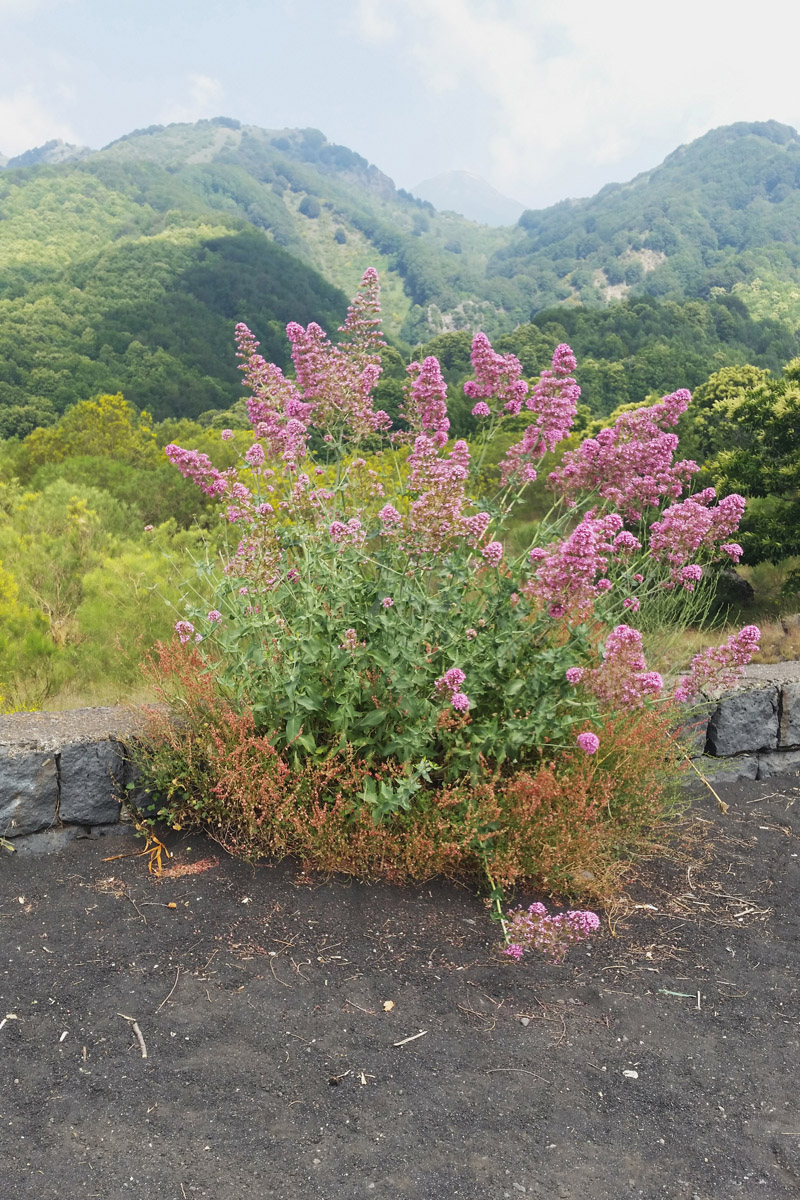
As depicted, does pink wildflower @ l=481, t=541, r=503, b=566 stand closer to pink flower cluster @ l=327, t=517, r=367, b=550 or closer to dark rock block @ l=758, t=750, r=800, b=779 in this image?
pink flower cluster @ l=327, t=517, r=367, b=550

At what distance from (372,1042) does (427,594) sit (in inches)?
62.9

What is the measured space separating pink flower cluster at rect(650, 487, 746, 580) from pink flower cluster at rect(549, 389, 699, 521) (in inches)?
4.1

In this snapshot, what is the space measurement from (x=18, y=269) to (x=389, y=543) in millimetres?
60821

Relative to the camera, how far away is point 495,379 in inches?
129

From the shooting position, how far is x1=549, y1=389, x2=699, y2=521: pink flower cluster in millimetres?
3078

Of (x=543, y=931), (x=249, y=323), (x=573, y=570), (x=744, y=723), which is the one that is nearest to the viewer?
(x=543, y=931)

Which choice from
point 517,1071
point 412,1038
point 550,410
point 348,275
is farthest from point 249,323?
point 348,275

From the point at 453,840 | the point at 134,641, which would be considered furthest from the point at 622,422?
the point at 134,641

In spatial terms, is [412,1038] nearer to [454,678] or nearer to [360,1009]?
[360,1009]

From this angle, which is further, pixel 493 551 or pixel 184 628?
pixel 184 628

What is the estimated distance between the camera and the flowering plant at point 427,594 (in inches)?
107

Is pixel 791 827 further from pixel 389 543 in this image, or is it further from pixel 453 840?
pixel 389 543

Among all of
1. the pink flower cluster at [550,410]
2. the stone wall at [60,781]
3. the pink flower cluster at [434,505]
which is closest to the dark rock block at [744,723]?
the pink flower cluster at [550,410]

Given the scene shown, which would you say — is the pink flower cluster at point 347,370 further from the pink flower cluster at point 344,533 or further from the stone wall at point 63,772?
Answer: the stone wall at point 63,772
